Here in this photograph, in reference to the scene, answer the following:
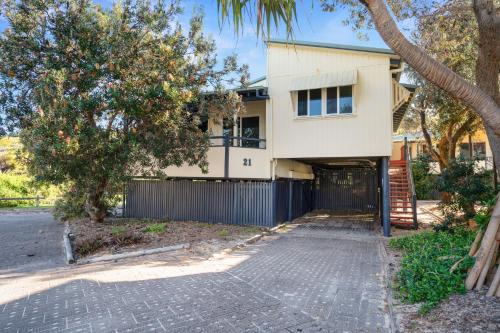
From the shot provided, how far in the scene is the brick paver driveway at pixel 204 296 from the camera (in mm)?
4582

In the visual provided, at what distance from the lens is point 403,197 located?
48.0 feet

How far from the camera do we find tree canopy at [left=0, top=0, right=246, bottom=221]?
9242mm

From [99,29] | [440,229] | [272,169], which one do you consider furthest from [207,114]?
[440,229]

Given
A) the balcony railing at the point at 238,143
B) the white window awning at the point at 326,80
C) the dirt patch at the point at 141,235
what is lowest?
the dirt patch at the point at 141,235

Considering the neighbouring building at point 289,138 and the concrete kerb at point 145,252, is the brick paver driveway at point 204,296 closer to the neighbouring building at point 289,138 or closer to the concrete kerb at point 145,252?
the concrete kerb at point 145,252

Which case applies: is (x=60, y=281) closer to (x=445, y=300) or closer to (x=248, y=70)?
(x=445, y=300)

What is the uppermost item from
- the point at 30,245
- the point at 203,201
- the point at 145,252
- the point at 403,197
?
the point at 403,197

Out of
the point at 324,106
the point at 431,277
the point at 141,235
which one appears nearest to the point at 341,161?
the point at 324,106

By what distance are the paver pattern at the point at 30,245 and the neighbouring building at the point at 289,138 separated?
393 centimetres

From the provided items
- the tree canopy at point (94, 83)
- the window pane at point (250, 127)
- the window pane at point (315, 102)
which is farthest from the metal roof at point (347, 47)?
the tree canopy at point (94, 83)

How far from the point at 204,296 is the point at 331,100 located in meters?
10.1

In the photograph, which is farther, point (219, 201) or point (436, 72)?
point (219, 201)

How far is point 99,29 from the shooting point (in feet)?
32.9

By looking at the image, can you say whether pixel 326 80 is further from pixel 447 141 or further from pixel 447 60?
pixel 447 141
